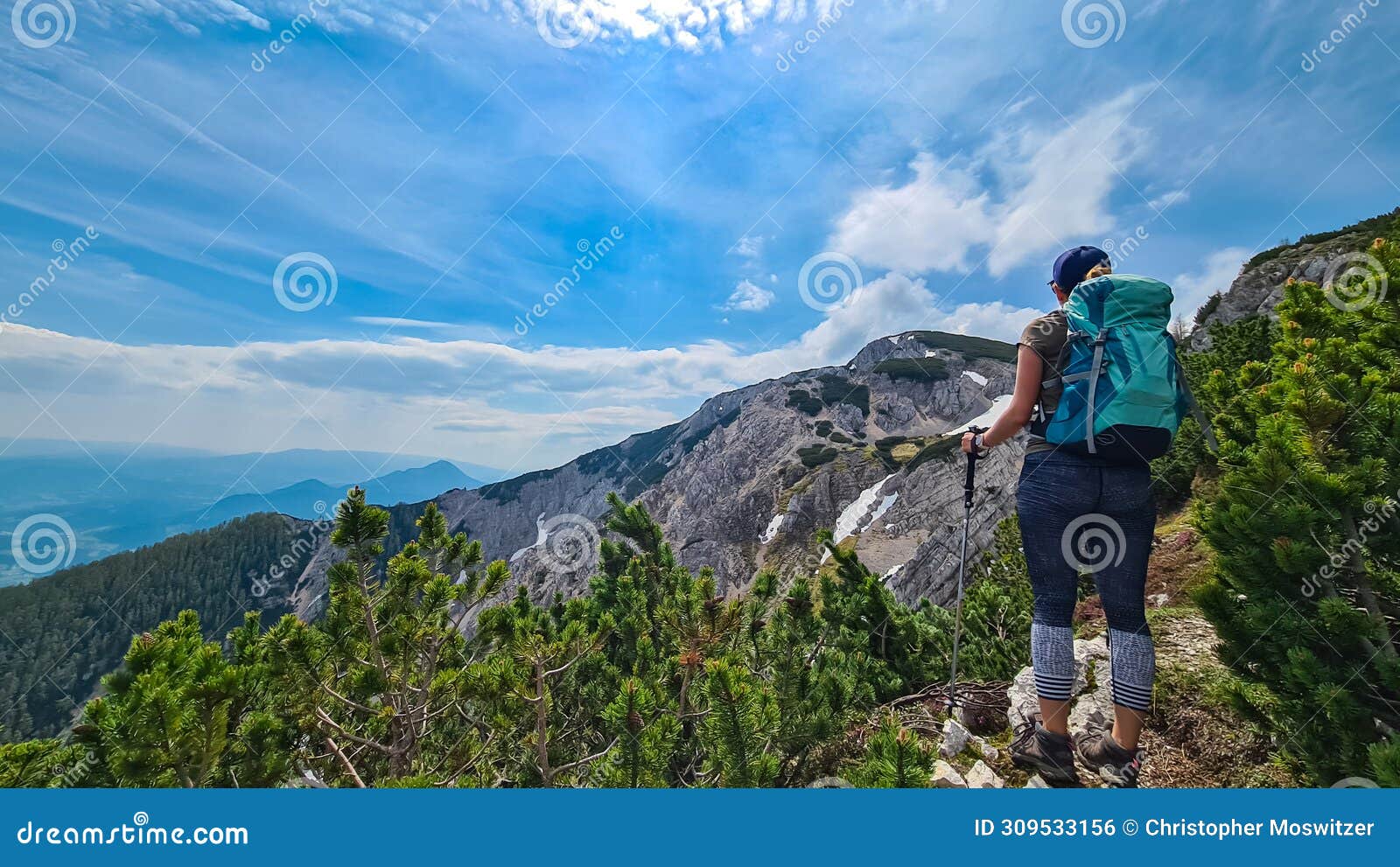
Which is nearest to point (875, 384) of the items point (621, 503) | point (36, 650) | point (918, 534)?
point (918, 534)

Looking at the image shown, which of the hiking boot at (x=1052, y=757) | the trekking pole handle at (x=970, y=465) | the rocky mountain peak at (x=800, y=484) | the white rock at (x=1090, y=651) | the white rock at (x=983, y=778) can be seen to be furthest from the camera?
the rocky mountain peak at (x=800, y=484)

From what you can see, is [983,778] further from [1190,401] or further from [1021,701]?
[1190,401]

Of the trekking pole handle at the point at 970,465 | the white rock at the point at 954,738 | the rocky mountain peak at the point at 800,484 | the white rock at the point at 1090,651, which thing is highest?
Answer: the rocky mountain peak at the point at 800,484

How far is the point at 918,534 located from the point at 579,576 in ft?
159

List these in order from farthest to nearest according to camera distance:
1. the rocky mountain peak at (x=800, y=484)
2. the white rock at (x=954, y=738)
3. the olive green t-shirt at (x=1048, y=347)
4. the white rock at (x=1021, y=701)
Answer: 1. the rocky mountain peak at (x=800, y=484)
2. the white rock at (x=1021, y=701)
3. the white rock at (x=954, y=738)
4. the olive green t-shirt at (x=1048, y=347)

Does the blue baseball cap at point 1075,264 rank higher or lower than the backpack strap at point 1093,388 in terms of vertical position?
higher

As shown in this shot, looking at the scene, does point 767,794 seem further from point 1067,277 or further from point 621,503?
point 621,503

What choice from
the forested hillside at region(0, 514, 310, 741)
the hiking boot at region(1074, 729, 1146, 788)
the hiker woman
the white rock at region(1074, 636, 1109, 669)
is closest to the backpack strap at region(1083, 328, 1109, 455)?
the hiker woman

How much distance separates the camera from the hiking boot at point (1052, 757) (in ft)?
10.2

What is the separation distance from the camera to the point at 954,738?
4.00 metres

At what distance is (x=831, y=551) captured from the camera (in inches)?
273

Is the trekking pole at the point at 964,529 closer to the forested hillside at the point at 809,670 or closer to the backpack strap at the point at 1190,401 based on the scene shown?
the forested hillside at the point at 809,670

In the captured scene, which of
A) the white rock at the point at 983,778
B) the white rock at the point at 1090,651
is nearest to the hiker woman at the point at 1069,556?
the white rock at the point at 983,778

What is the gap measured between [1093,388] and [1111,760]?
203cm
